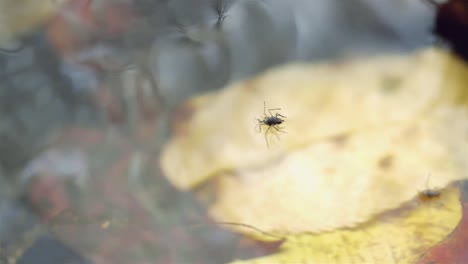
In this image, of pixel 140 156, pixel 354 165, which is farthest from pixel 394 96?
pixel 140 156

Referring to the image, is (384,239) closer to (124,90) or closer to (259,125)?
(259,125)

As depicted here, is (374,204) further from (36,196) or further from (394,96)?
(36,196)

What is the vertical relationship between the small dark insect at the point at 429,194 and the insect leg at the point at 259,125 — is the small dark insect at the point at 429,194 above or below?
below

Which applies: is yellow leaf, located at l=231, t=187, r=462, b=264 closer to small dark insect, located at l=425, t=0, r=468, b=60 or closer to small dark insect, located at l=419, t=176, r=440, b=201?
small dark insect, located at l=419, t=176, r=440, b=201

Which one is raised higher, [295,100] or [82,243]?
[295,100]

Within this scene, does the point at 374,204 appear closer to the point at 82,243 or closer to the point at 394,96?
the point at 394,96

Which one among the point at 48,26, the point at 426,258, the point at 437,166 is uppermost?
the point at 48,26

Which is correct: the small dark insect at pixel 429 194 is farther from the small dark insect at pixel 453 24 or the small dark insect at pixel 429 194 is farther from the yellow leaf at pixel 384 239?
the small dark insect at pixel 453 24

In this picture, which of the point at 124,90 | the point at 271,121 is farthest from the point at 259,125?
the point at 124,90

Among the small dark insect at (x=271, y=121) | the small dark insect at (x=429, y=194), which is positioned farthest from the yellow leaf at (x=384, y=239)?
the small dark insect at (x=271, y=121)
